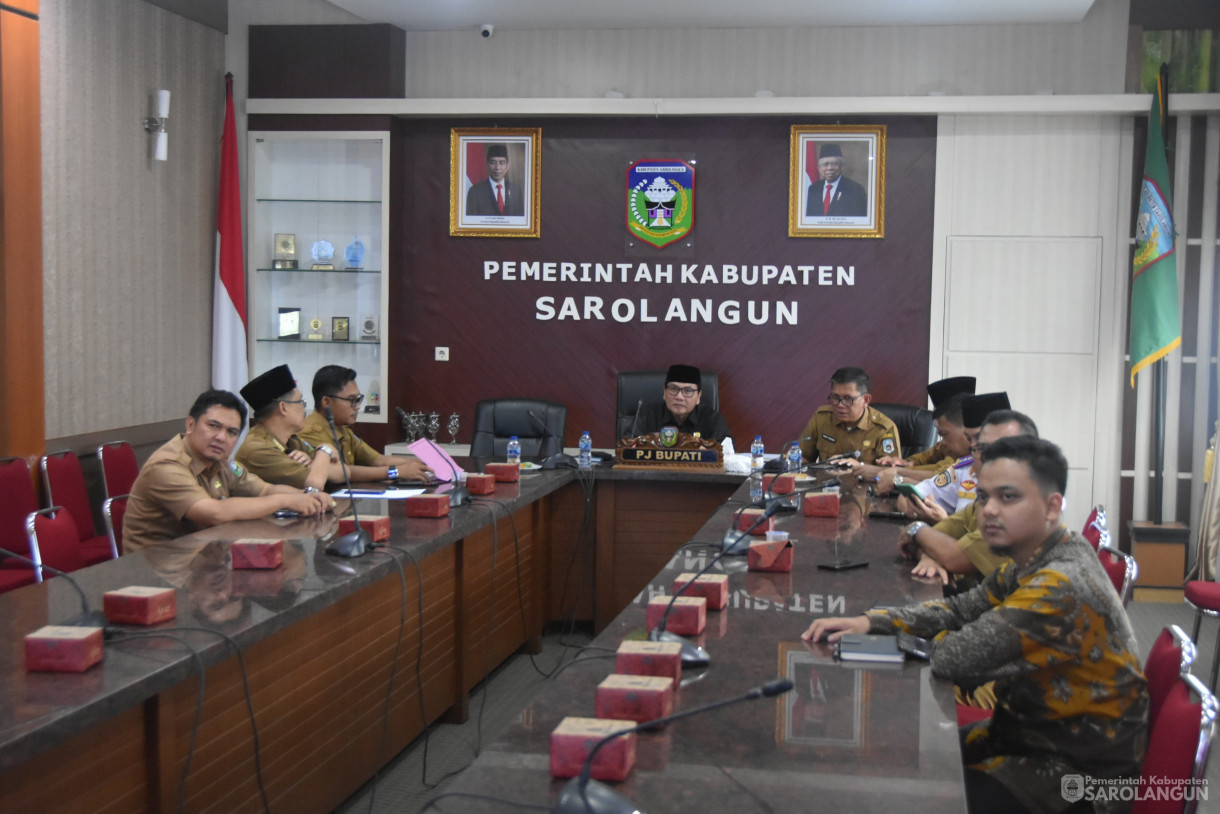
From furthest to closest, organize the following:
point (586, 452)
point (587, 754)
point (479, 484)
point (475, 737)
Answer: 1. point (586, 452)
2. point (479, 484)
3. point (475, 737)
4. point (587, 754)

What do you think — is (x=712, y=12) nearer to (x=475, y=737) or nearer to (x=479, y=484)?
(x=479, y=484)

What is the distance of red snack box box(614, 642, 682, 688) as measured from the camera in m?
2.05

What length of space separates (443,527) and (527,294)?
340 centimetres

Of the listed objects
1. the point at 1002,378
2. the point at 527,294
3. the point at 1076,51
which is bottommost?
the point at 1002,378

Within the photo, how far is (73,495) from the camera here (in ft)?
16.3

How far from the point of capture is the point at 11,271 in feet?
15.6

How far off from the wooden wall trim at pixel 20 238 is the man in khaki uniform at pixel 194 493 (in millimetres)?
1450

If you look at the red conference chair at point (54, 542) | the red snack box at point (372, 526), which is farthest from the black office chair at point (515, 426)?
the red snack box at point (372, 526)

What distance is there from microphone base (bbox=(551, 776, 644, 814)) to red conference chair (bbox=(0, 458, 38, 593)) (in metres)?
3.64

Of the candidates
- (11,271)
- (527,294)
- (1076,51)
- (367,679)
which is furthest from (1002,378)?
(11,271)

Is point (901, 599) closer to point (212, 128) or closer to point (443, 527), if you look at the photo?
point (443, 527)

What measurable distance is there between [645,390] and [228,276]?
8.03 feet

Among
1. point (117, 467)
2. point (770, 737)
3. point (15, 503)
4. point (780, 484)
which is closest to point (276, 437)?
point (15, 503)

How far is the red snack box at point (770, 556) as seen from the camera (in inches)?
120
